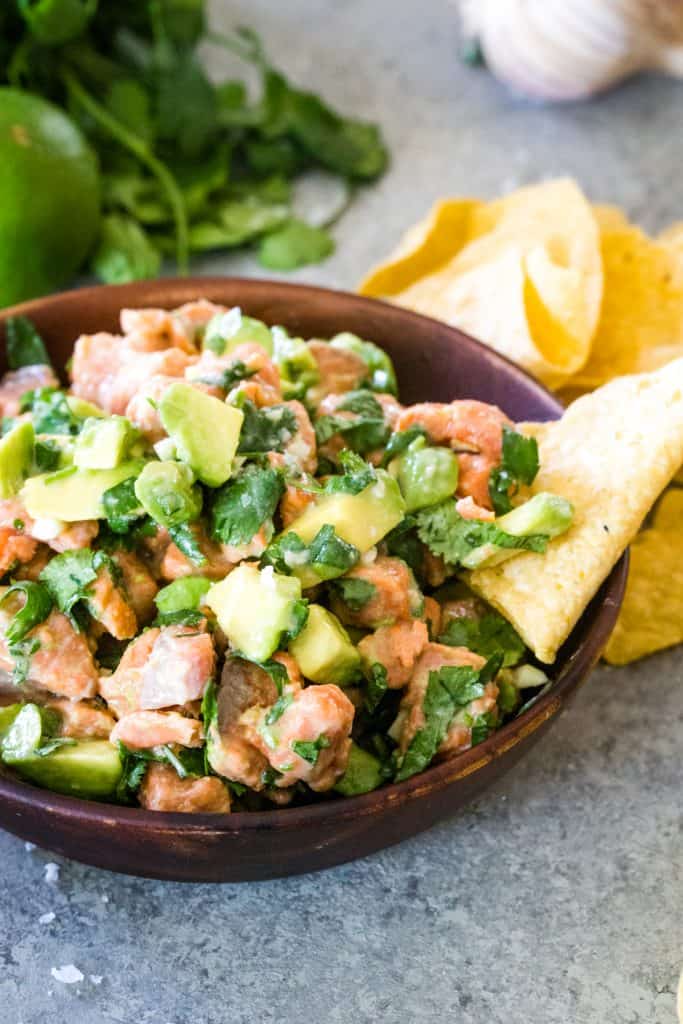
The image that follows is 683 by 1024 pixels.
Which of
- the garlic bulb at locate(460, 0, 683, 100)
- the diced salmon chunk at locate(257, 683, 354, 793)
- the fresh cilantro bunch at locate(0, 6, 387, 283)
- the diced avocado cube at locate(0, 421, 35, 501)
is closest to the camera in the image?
the diced salmon chunk at locate(257, 683, 354, 793)

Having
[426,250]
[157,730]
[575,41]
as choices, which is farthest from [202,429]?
[575,41]

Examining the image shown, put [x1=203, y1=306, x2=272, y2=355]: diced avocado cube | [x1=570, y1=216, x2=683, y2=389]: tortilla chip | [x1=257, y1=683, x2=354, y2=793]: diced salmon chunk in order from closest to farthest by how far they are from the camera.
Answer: [x1=257, y1=683, x2=354, y2=793]: diced salmon chunk, [x1=203, y1=306, x2=272, y2=355]: diced avocado cube, [x1=570, y1=216, x2=683, y2=389]: tortilla chip

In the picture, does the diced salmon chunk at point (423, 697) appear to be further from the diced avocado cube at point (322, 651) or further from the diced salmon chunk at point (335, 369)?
the diced salmon chunk at point (335, 369)

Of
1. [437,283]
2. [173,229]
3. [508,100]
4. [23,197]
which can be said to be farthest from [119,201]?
[508,100]

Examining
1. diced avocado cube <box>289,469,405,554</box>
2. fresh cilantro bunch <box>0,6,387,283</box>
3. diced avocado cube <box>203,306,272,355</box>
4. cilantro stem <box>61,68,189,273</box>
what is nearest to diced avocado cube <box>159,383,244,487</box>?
diced avocado cube <box>289,469,405,554</box>

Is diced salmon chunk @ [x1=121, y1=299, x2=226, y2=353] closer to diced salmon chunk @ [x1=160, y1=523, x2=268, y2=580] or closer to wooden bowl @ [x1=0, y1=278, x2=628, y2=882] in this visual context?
diced salmon chunk @ [x1=160, y1=523, x2=268, y2=580]

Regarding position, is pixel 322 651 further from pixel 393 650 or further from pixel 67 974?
pixel 67 974

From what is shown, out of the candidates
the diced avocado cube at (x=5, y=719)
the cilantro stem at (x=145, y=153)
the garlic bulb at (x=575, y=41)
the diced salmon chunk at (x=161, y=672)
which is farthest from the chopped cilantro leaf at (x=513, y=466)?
the garlic bulb at (x=575, y=41)
